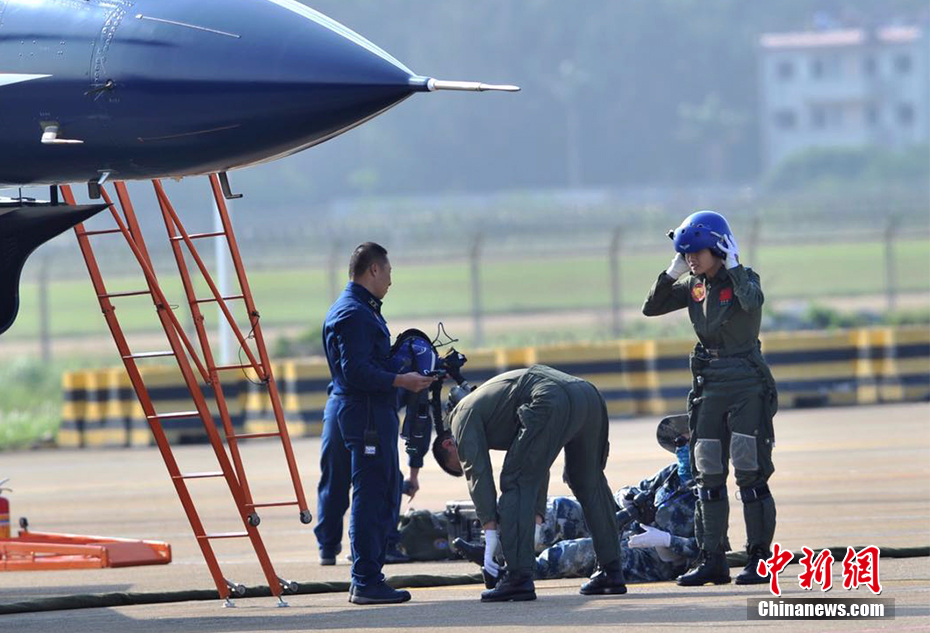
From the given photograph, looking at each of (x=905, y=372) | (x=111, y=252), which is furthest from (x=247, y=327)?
(x=905, y=372)

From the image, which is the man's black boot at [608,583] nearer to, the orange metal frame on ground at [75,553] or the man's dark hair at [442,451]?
the man's dark hair at [442,451]

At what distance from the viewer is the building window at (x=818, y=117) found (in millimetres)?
110312

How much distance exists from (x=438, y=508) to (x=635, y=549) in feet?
13.6

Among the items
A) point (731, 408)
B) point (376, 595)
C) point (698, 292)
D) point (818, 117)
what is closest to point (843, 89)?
point (818, 117)

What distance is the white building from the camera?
107 m

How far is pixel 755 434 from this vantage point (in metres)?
9.21

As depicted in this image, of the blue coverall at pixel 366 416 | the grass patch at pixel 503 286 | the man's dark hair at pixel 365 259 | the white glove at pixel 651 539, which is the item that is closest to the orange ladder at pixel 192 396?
the blue coverall at pixel 366 416

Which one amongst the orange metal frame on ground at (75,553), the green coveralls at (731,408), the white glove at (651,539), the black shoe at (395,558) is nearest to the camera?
the green coveralls at (731,408)

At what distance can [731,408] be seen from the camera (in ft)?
30.3

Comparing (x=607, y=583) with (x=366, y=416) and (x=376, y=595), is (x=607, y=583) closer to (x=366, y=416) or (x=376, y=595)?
(x=376, y=595)

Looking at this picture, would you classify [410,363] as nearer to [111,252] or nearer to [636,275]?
[111,252]

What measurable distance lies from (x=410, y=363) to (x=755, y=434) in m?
1.92

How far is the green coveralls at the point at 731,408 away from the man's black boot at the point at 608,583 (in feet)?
1.66

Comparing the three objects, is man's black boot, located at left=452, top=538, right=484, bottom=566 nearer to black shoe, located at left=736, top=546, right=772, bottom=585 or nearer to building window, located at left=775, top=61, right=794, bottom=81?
black shoe, located at left=736, top=546, right=772, bottom=585
